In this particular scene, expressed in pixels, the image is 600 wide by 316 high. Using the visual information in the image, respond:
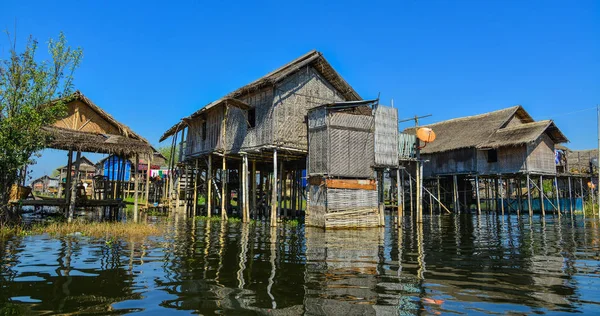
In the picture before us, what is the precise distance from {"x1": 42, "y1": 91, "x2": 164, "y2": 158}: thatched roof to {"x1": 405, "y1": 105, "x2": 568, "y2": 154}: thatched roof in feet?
70.1

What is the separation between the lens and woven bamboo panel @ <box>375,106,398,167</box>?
56.5ft

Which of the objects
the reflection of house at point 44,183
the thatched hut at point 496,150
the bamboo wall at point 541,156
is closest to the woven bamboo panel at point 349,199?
the thatched hut at point 496,150

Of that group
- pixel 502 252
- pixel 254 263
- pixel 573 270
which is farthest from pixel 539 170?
pixel 254 263

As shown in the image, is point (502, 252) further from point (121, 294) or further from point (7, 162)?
point (7, 162)

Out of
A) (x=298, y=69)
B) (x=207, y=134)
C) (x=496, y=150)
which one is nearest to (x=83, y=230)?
(x=207, y=134)

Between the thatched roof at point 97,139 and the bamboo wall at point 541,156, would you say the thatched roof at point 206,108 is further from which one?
the bamboo wall at point 541,156

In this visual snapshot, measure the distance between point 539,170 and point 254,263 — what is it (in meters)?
25.8

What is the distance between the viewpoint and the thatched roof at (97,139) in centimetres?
1385

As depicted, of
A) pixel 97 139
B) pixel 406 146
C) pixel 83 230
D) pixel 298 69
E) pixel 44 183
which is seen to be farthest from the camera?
pixel 44 183

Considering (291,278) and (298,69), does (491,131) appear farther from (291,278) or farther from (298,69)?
(291,278)

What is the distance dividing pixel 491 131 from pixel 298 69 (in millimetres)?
16691

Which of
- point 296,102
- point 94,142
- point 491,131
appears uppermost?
point 491,131

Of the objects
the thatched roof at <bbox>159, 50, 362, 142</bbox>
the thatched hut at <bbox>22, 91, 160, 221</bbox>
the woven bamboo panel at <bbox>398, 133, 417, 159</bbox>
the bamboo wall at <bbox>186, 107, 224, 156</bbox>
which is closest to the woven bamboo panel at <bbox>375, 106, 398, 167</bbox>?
Answer: the thatched roof at <bbox>159, 50, 362, 142</bbox>

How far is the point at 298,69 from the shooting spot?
59.7ft
